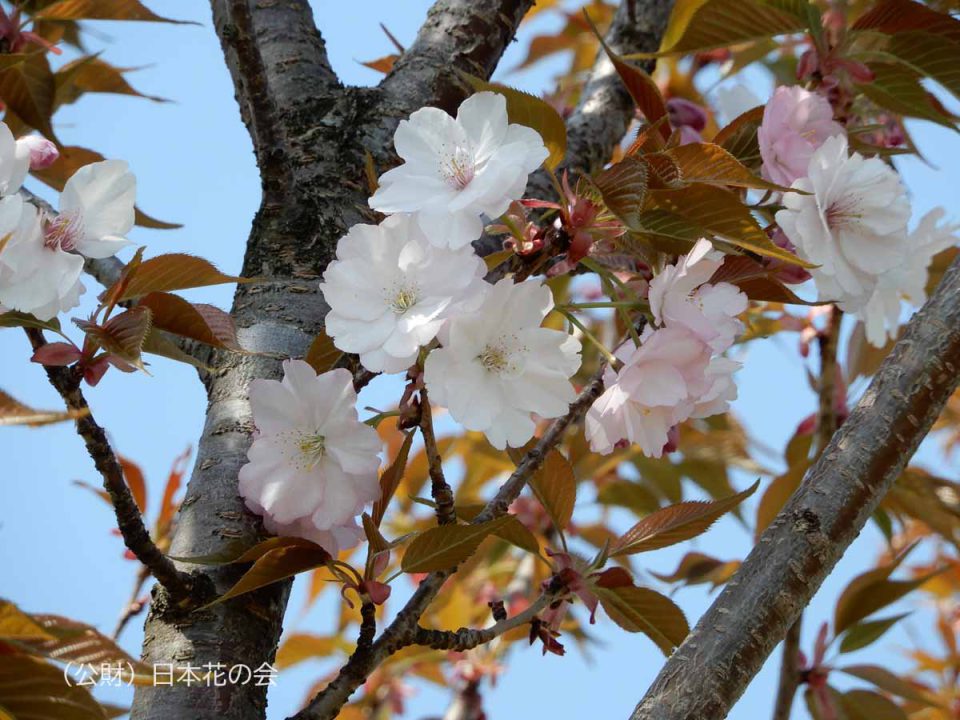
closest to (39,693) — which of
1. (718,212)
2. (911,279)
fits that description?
(718,212)

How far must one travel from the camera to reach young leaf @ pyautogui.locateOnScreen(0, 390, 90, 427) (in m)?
0.54

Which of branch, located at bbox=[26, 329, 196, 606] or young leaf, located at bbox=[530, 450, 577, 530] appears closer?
branch, located at bbox=[26, 329, 196, 606]

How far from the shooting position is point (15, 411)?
0.57m

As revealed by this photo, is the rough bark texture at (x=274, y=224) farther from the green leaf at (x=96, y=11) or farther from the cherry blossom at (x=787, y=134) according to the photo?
the cherry blossom at (x=787, y=134)

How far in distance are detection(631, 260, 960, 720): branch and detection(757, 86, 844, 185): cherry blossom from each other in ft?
0.55

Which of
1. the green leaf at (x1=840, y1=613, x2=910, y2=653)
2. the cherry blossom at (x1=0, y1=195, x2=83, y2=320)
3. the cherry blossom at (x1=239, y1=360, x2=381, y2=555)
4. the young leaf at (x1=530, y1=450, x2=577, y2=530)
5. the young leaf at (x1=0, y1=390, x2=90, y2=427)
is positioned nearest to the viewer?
the young leaf at (x1=0, y1=390, x2=90, y2=427)

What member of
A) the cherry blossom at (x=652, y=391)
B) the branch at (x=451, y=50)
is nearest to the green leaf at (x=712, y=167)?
the cherry blossom at (x=652, y=391)

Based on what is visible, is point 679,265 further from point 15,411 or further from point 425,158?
point 15,411

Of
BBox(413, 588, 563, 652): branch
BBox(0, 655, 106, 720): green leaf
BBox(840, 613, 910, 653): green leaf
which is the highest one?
BBox(840, 613, 910, 653): green leaf

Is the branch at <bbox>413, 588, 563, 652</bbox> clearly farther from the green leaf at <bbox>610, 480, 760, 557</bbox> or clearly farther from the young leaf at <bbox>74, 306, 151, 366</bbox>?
the young leaf at <bbox>74, 306, 151, 366</bbox>

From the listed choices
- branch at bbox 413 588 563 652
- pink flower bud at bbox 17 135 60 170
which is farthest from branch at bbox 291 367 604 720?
pink flower bud at bbox 17 135 60 170

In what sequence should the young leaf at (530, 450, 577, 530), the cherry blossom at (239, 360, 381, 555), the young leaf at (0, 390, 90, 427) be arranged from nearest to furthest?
the young leaf at (0, 390, 90, 427) < the cherry blossom at (239, 360, 381, 555) < the young leaf at (530, 450, 577, 530)

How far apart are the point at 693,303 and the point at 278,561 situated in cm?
35

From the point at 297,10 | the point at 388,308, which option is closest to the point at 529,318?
the point at 388,308
